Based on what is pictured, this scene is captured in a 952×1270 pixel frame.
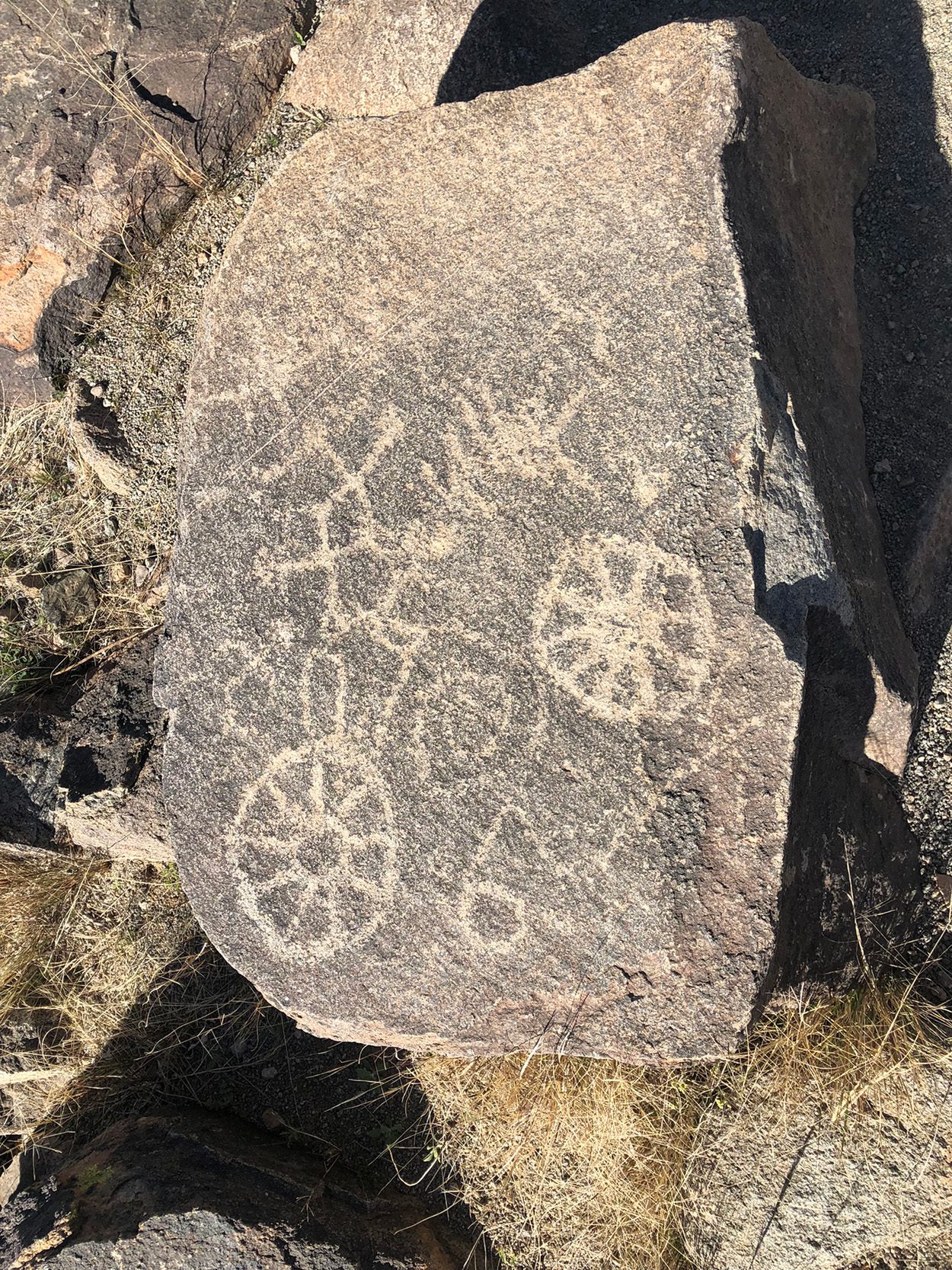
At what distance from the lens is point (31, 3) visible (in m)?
2.70

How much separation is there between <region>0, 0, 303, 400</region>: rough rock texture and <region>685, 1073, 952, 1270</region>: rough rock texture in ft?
8.85

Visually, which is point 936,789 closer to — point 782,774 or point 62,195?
point 782,774

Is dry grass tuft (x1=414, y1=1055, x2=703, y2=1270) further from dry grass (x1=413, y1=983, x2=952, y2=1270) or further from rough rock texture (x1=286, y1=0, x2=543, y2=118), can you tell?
rough rock texture (x1=286, y1=0, x2=543, y2=118)

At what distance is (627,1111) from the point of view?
2.23 m

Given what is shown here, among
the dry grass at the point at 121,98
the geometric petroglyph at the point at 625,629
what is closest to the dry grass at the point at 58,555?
the dry grass at the point at 121,98

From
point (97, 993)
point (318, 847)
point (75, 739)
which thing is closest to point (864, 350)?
point (318, 847)

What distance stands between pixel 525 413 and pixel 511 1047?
1.08m

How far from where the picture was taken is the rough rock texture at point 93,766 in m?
2.38

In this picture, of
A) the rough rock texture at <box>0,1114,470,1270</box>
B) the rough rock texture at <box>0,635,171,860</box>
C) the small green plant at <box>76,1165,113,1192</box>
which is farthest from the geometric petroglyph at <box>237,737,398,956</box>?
the small green plant at <box>76,1165,113,1192</box>

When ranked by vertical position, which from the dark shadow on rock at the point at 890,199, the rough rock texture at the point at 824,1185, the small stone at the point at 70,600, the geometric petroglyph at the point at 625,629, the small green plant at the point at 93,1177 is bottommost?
the small green plant at the point at 93,1177

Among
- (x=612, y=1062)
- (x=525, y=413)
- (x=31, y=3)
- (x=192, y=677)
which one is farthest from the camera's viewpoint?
(x=31, y=3)

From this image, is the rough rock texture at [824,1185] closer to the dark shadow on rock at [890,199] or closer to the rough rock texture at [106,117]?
the dark shadow on rock at [890,199]

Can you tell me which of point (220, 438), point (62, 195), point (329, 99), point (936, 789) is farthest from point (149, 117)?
point (936, 789)

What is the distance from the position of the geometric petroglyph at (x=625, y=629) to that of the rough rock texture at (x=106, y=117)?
1.81m
